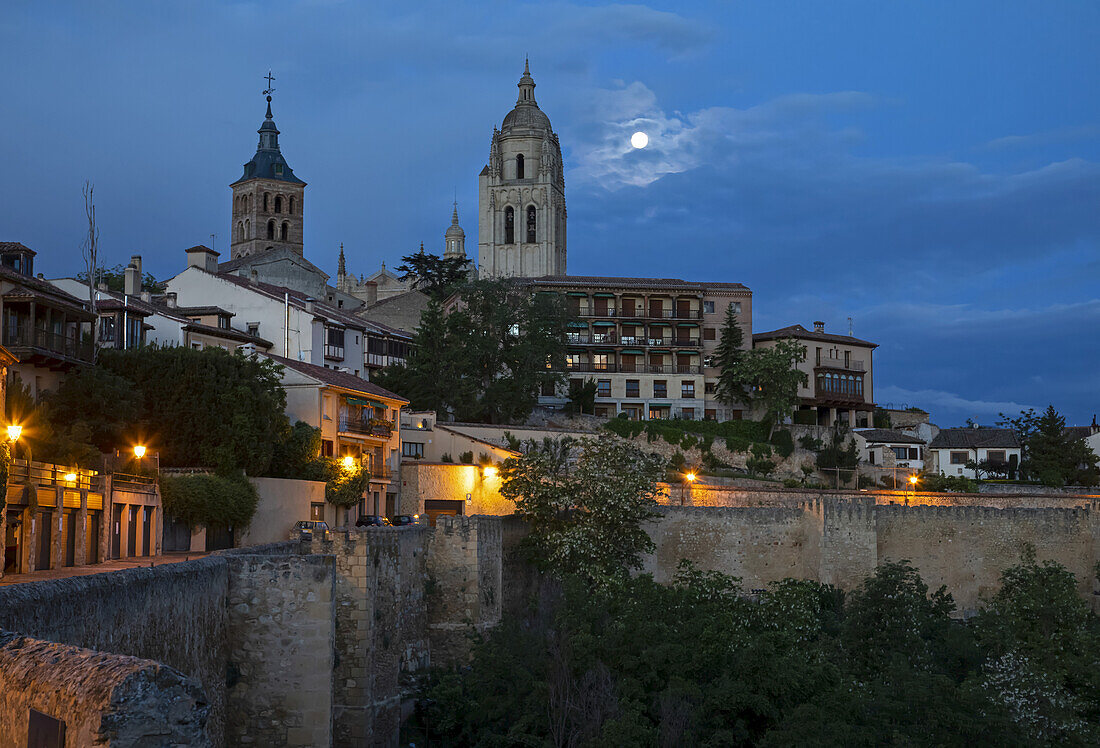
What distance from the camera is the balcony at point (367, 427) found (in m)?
51.0

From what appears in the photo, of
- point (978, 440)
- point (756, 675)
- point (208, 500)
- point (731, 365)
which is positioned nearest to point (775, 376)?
point (731, 365)

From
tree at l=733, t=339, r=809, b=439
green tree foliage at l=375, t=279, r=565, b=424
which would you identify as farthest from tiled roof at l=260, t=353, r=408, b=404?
tree at l=733, t=339, r=809, b=439

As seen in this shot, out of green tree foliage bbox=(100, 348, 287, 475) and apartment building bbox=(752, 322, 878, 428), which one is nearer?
green tree foliage bbox=(100, 348, 287, 475)

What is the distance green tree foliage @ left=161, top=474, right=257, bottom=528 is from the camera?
117 feet

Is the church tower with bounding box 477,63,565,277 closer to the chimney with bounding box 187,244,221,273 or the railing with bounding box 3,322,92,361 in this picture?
the chimney with bounding box 187,244,221,273

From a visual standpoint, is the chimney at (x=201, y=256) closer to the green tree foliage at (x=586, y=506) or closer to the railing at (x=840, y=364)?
the green tree foliage at (x=586, y=506)

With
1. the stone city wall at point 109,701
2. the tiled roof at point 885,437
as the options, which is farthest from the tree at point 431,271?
the stone city wall at point 109,701

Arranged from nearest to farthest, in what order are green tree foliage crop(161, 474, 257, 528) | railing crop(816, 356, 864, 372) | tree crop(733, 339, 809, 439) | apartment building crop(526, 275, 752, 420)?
green tree foliage crop(161, 474, 257, 528), tree crop(733, 339, 809, 439), apartment building crop(526, 275, 752, 420), railing crop(816, 356, 864, 372)

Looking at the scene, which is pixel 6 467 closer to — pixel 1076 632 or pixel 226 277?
pixel 1076 632

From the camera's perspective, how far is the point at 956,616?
48375mm

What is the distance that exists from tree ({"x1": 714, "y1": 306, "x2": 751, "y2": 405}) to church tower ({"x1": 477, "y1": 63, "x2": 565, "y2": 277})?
→ 44.8 meters

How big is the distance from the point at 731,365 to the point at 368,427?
3656cm

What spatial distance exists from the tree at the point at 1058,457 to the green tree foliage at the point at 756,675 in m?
31.0

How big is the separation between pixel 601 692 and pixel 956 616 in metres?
25.4
